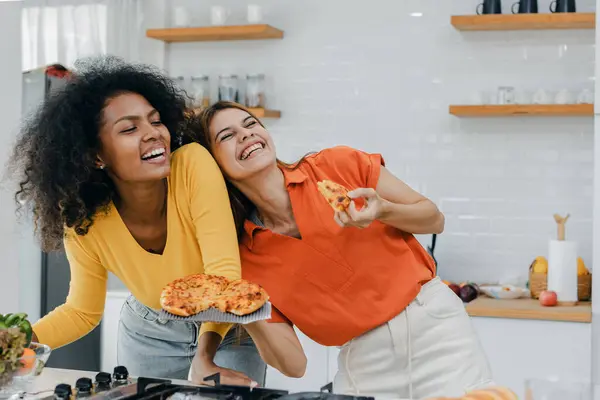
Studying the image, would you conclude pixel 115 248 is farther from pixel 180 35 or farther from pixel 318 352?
pixel 180 35

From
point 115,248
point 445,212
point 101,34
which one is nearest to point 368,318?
point 115,248

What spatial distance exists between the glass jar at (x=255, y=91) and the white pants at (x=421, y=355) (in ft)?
8.08

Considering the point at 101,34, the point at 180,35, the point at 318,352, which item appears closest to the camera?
the point at 318,352

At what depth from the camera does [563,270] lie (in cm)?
378

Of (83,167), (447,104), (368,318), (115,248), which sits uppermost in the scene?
(447,104)

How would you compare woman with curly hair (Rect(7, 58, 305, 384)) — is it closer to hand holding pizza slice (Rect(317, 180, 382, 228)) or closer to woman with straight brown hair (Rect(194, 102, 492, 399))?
woman with straight brown hair (Rect(194, 102, 492, 399))

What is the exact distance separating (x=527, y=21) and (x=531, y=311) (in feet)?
4.73

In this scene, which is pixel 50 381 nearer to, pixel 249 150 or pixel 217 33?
pixel 249 150

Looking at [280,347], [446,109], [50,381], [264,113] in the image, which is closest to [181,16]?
[264,113]

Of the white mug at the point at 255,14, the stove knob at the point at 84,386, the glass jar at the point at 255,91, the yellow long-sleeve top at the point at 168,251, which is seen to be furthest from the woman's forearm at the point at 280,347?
the white mug at the point at 255,14

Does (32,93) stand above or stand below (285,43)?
below

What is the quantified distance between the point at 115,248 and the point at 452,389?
3.16 feet

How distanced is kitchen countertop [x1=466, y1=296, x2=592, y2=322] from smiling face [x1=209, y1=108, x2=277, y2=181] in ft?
6.14

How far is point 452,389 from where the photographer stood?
2.16 m
